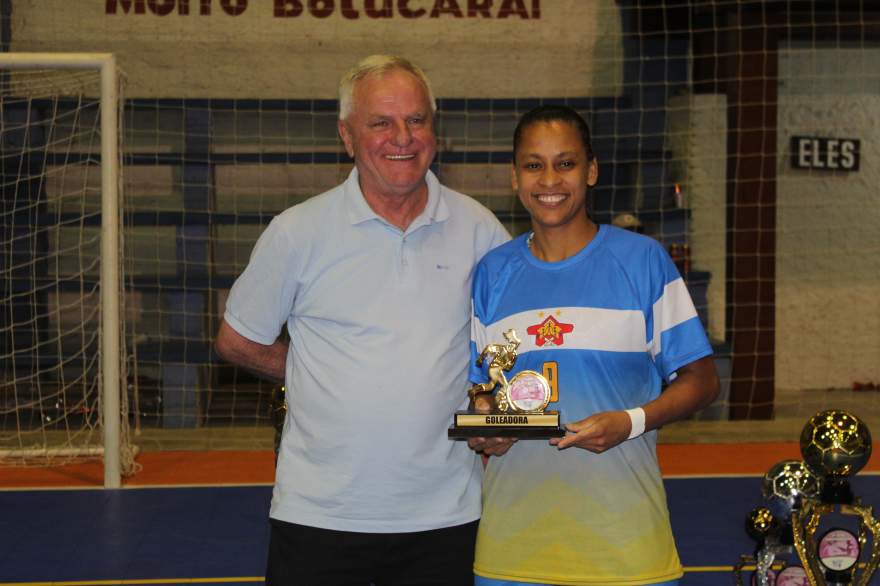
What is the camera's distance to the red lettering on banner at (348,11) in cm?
953

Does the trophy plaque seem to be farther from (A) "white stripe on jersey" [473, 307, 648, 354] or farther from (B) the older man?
(A) "white stripe on jersey" [473, 307, 648, 354]

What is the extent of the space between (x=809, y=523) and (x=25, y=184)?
7285 mm

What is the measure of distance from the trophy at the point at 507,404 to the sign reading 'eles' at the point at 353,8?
7.62 meters

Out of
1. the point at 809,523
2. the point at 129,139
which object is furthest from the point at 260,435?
the point at 809,523

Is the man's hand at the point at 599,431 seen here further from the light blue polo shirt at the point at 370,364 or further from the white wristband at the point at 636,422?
the light blue polo shirt at the point at 370,364

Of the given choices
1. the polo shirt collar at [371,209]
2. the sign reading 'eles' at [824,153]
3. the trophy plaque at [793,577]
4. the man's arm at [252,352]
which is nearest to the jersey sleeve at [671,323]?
the polo shirt collar at [371,209]

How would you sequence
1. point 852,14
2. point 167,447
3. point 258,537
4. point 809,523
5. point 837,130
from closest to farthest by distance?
point 809,523 < point 258,537 < point 167,447 < point 852,14 < point 837,130

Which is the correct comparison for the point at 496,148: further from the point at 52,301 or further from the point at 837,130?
the point at 52,301

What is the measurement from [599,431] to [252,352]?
0.92 m

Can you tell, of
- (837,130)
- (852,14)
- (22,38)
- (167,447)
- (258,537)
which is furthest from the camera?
(837,130)

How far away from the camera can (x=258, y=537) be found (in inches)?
205

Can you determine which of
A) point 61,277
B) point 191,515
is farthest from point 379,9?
point 191,515

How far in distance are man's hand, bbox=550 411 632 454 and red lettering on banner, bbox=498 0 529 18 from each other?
25.9ft

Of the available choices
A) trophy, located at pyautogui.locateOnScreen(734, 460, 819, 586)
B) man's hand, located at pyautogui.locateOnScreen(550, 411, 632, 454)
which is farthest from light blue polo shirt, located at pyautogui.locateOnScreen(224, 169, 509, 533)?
trophy, located at pyautogui.locateOnScreen(734, 460, 819, 586)
